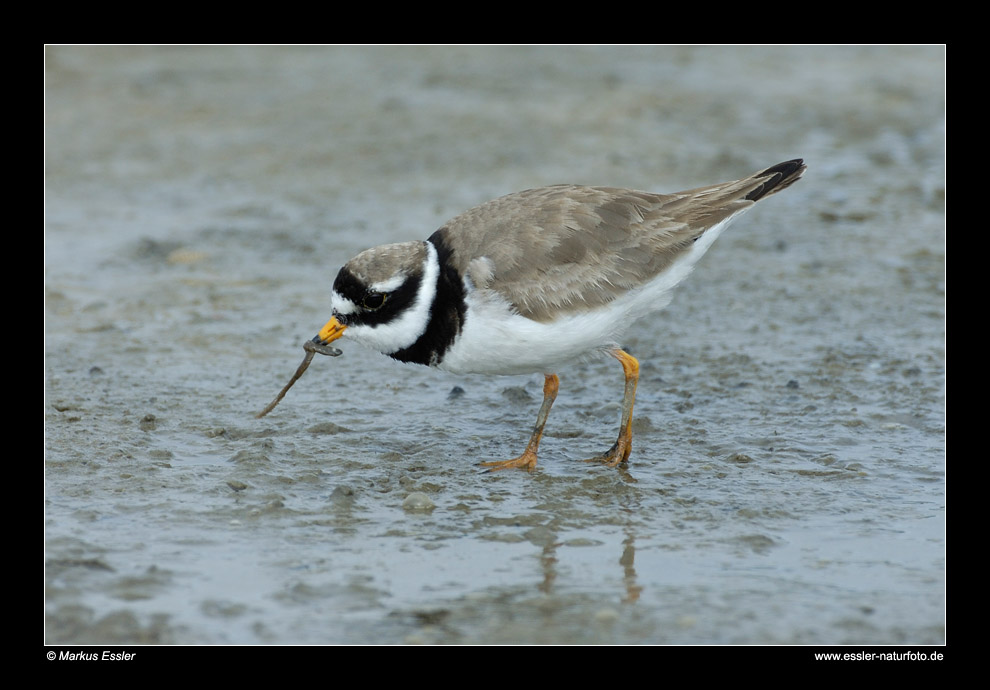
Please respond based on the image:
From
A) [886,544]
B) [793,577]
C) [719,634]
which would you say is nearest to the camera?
[719,634]

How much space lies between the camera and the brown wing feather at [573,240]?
6.28 metres

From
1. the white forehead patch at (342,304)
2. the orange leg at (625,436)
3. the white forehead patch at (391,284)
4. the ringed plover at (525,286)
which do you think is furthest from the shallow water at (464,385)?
the white forehead patch at (391,284)

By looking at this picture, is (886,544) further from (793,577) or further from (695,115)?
(695,115)

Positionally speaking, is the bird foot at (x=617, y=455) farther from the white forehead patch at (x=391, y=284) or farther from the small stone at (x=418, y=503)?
the white forehead patch at (x=391, y=284)

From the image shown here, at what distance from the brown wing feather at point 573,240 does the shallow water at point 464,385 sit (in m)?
1.03

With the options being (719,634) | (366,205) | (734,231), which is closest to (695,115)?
(734,231)

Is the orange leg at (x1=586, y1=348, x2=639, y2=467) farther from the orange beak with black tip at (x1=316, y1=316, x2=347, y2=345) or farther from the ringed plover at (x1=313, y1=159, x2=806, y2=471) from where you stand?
the orange beak with black tip at (x1=316, y1=316, x2=347, y2=345)

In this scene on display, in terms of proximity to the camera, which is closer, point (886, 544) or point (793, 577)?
point (793, 577)

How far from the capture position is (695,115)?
44.8 feet

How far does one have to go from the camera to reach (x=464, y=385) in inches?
310

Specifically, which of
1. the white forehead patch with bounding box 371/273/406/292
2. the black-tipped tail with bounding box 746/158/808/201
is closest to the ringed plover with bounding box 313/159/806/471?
the white forehead patch with bounding box 371/273/406/292

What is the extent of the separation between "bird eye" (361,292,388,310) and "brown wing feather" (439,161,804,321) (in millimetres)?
460

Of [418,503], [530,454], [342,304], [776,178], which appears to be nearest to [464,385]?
[530,454]

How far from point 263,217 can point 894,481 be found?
6.68 meters
